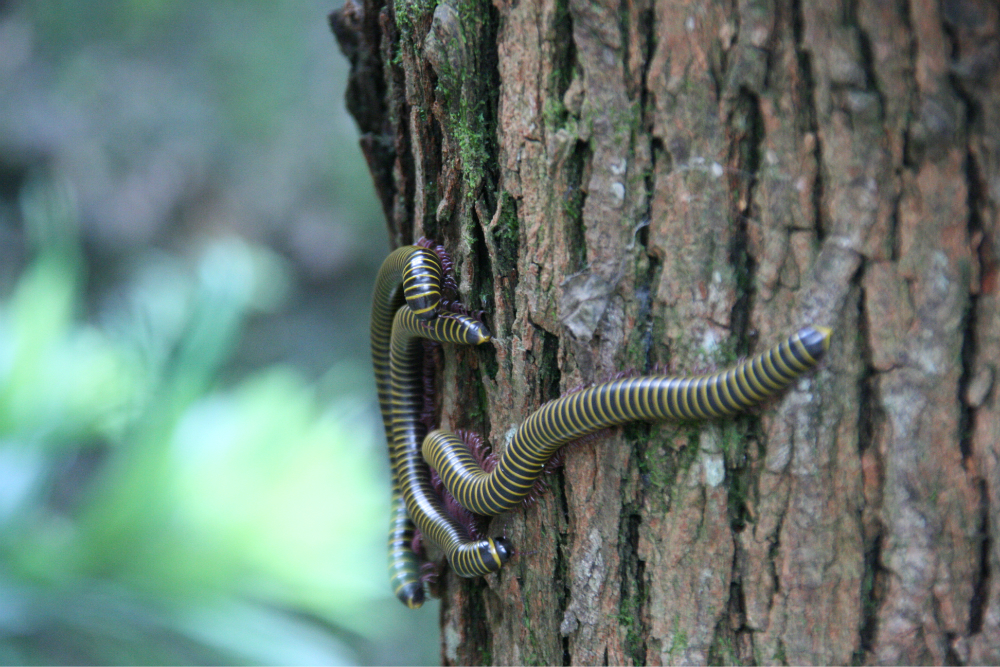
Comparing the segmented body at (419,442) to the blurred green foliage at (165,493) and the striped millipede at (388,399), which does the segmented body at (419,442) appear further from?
Answer: the blurred green foliage at (165,493)

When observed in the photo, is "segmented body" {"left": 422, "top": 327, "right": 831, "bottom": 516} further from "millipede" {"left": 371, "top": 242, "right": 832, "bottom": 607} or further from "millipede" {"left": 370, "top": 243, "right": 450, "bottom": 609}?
"millipede" {"left": 370, "top": 243, "right": 450, "bottom": 609}

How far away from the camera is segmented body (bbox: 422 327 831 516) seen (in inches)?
51.9

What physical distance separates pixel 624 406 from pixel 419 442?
1012mm

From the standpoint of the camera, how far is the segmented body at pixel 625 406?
132 centimetres

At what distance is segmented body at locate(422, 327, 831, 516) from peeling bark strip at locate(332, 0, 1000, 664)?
0.22 ft

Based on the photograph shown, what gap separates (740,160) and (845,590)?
974mm

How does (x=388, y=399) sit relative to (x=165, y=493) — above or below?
above

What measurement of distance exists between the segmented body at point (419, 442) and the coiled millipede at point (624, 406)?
0.47 ft

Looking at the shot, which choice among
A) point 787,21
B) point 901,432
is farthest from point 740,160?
point 901,432

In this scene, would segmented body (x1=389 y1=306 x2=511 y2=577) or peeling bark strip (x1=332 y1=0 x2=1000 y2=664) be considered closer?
peeling bark strip (x1=332 y1=0 x2=1000 y2=664)

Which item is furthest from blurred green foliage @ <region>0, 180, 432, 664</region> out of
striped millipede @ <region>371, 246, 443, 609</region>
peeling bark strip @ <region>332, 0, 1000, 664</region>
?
peeling bark strip @ <region>332, 0, 1000, 664</region>

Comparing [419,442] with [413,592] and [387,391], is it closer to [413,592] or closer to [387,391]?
[387,391]

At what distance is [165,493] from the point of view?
171 inches

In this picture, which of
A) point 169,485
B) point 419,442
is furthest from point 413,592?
point 169,485
